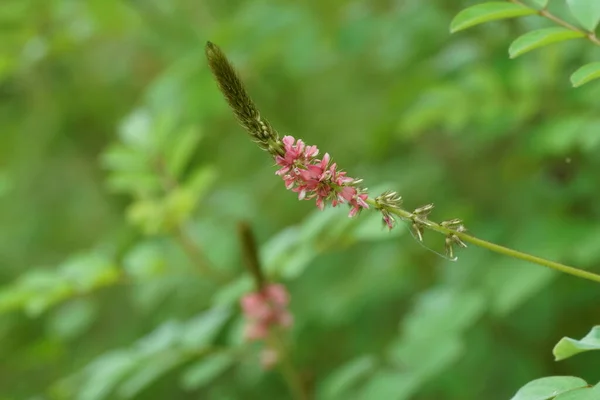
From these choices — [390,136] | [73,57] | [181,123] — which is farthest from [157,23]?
[390,136]

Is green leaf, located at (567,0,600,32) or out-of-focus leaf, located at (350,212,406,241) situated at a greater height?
out-of-focus leaf, located at (350,212,406,241)

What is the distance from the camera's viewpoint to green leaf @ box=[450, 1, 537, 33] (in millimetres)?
686

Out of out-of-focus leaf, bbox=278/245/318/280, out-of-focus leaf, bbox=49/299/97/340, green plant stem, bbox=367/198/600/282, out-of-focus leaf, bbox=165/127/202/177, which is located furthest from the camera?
out-of-focus leaf, bbox=49/299/97/340

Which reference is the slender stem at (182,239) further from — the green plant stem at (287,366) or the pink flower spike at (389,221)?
the pink flower spike at (389,221)

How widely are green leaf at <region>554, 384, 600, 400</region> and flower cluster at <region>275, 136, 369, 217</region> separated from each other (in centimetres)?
19

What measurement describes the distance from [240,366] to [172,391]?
29cm

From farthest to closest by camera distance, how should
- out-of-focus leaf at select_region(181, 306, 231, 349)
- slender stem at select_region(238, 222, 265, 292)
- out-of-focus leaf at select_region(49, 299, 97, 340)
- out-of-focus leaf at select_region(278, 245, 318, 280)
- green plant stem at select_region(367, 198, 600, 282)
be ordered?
out-of-focus leaf at select_region(49, 299, 97, 340)
out-of-focus leaf at select_region(181, 306, 231, 349)
out-of-focus leaf at select_region(278, 245, 318, 280)
slender stem at select_region(238, 222, 265, 292)
green plant stem at select_region(367, 198, 600, 282)

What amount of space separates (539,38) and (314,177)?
0.78 feet

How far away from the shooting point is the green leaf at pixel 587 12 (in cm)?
66

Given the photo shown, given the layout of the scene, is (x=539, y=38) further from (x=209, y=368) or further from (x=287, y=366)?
(x=209, y=368)

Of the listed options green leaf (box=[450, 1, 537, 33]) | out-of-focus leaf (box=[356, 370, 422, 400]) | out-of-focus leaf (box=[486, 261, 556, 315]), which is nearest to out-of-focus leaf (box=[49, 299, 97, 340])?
out-of-focus leaf (box=[356, 370, 422, 400])

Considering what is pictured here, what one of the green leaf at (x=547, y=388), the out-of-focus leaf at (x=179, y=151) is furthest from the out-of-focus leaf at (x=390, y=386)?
the green leaf at (x=547, y=388)

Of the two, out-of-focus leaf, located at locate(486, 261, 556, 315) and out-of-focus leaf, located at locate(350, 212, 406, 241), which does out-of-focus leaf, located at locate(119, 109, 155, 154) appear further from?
out-of-focus leaf, located at locate(486, 261, 556, 315)

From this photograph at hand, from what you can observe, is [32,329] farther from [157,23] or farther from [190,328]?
[190,328]
